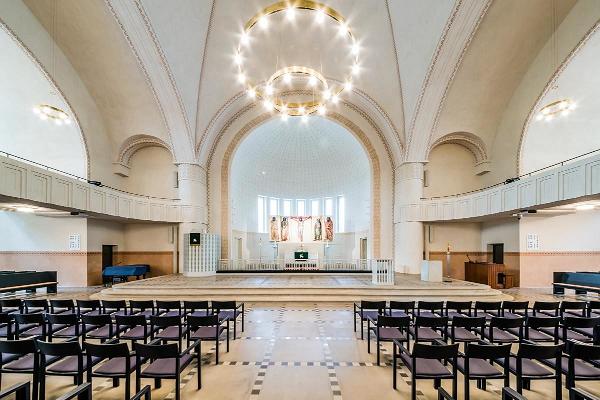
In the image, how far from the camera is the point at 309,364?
5352 mm

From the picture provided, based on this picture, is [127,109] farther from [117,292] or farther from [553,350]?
[553,350]

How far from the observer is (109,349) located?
3545mm

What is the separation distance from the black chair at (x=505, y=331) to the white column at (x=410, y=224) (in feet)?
32.9

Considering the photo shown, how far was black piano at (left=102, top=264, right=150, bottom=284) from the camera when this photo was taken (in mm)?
13891

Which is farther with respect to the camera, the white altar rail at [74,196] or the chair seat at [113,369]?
the white altar rail at [74,196]

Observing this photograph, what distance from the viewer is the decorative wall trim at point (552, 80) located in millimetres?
10508

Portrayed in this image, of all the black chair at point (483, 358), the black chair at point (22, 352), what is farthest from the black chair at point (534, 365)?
the black chair at point (22, 352)

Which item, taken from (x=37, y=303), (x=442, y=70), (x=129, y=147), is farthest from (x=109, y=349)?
(x=129, y=147)

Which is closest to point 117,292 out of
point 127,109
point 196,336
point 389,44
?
point 196,336

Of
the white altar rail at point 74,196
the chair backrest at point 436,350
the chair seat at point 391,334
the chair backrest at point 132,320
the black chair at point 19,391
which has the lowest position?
the chair seat at point 391,334

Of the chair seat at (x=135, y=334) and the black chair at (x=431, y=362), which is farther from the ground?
the black chair at (x=431, y=362)

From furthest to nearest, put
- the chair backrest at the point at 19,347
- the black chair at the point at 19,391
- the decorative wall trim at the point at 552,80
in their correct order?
the decorative wall trim at the point at 552,80
the chair backrest at the point at 19,347
the black chair at the point at 19,391

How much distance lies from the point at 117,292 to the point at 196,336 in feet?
23.3

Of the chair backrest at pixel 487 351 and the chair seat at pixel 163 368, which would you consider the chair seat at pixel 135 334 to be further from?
the chair backrest at pixel 487 351
